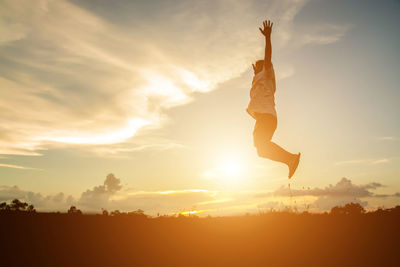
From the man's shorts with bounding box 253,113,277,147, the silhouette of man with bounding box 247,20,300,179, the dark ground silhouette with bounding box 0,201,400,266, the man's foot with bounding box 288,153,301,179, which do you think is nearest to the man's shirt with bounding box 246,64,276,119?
the silhouette of man with bounding box 247,20,300,179

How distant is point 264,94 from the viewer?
25.5ft

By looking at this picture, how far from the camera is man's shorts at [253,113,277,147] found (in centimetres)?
777

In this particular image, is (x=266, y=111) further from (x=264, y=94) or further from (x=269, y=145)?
(x=269, y=145)

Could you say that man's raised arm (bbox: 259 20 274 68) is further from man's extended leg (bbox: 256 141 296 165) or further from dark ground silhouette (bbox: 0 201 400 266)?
dark ground silhouette (bbox: 0 201 400 266)

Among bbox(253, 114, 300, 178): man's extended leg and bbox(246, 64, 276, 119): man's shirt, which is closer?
bbox(246, 64, 276, 119): man's shirt

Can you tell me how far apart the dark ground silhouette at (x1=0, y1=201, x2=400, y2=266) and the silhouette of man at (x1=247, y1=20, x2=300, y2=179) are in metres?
1.81

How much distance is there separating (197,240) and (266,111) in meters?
3.76

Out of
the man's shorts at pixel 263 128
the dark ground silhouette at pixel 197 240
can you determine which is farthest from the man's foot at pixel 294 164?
the dark ground silhouette at pixel 197 240

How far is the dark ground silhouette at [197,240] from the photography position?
15.4 ft

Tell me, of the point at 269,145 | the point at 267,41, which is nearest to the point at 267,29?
the point at 267,41

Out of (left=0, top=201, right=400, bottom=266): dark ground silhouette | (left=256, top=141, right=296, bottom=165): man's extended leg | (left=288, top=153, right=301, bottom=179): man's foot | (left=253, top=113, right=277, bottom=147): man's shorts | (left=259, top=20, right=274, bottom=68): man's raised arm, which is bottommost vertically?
(left=0, top=201, right=400, bottom=266): dark ground silhouette

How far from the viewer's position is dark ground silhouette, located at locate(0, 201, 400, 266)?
185 inches

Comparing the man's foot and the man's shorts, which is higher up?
the man's shorts

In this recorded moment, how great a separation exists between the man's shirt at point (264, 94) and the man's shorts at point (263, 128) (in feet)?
0.49
